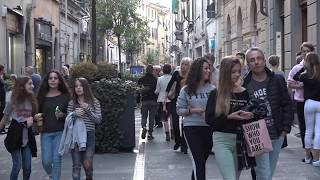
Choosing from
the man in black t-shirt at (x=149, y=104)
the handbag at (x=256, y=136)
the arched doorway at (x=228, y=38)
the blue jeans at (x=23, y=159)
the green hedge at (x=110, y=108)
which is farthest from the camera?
the arched doorway at (x=228, y=38)

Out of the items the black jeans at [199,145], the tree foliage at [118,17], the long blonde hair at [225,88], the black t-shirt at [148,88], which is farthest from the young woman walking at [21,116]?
the tree foliage at [118,17]

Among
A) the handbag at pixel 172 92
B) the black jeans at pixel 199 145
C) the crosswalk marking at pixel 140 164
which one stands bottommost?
the crosswalk marking at pixel 140 164

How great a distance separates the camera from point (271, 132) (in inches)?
255

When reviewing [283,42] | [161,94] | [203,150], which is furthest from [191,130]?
[283,42]

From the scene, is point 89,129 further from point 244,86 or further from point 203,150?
point 244,86

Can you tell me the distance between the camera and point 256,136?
6.02 metres

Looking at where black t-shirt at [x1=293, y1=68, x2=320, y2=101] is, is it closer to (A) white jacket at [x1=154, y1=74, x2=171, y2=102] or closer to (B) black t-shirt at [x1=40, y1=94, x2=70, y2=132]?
(B) black t-shirt at [x1=40, y1=94, x2=70, y2=132]

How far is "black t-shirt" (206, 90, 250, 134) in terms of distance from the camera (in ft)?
19.8

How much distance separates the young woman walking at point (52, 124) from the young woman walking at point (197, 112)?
160 centimetres

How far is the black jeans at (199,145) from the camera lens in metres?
7.07

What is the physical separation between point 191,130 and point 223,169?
124 centimetres

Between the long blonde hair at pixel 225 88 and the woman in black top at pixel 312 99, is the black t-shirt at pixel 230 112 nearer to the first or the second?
the long blonde hair at pixel 225 88

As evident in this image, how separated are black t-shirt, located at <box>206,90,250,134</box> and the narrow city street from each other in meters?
2.85

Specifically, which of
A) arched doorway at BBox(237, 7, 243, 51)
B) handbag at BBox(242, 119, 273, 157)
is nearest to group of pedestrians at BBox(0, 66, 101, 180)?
handbag at BBox(242, 119, 273, 157)
